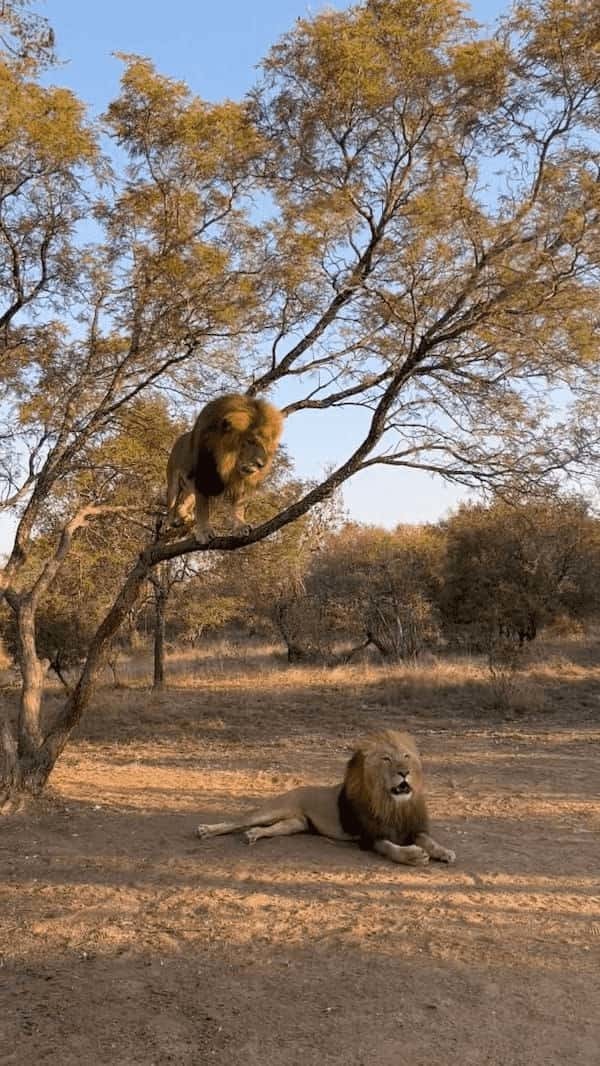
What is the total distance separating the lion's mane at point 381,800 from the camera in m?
6.88

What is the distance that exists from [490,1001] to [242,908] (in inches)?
74.4

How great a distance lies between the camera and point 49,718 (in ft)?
54.8

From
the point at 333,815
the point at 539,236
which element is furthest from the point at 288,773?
the point at 539,236

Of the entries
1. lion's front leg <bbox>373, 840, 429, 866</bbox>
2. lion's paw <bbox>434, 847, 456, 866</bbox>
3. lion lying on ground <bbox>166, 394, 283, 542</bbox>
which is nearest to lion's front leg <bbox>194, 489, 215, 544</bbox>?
lion lying on ground <bbox>166, 394, 283, 542</bbox>

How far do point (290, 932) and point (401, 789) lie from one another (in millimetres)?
1589

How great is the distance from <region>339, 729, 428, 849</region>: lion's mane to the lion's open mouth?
49mm

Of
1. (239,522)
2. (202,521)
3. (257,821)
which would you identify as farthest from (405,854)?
(202,521)

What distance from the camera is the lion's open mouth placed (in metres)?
6.78

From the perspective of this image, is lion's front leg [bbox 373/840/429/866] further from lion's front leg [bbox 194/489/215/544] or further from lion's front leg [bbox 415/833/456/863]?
lion's front leg [bbox 194/489/215/544]

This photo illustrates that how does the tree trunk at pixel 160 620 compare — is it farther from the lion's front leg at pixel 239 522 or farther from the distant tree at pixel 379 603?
the lion's front leg at pixel 239 522

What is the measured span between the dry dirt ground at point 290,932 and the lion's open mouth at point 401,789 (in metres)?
0.56

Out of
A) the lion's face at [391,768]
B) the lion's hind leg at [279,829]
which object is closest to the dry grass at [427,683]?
the lion's hind leg at [279,829]

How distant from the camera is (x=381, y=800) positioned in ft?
22.6

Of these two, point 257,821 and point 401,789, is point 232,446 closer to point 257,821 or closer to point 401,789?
point 401,789
